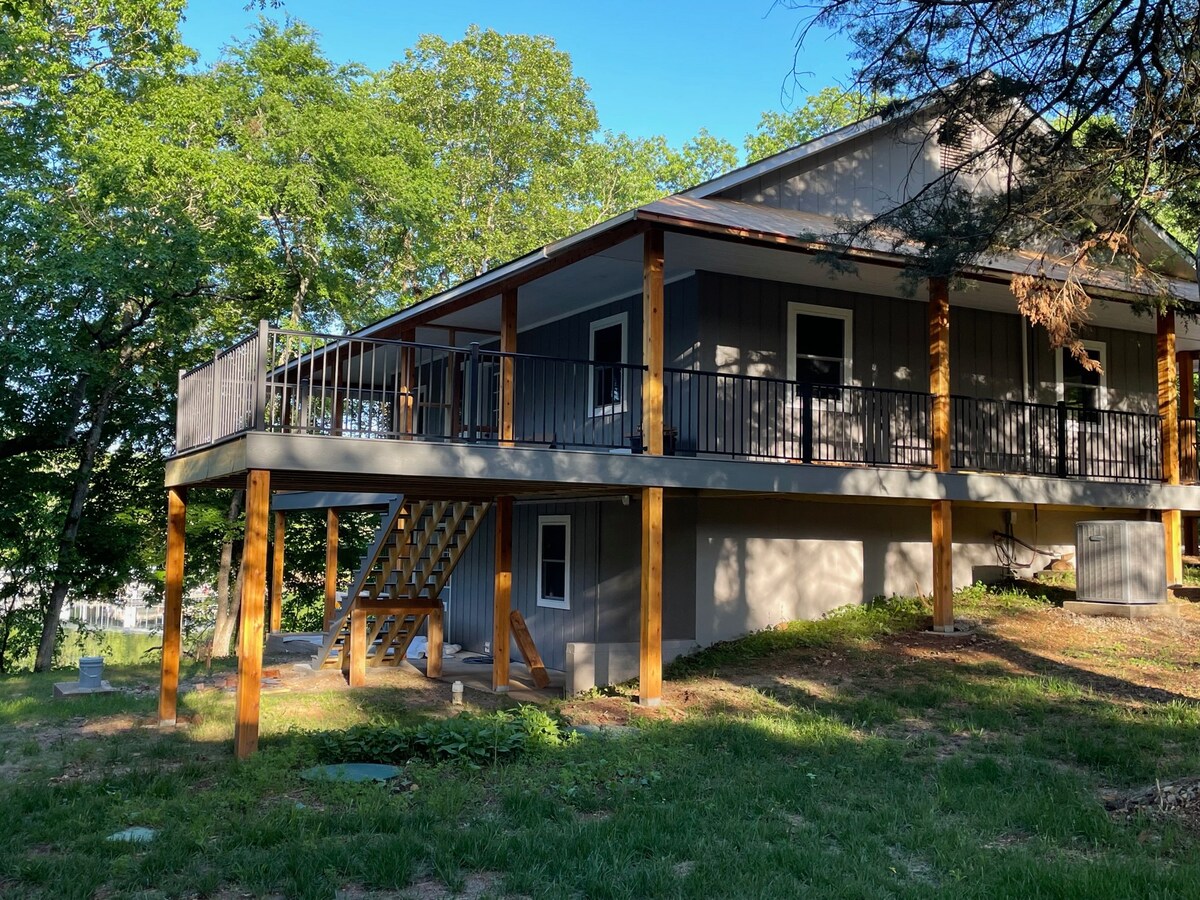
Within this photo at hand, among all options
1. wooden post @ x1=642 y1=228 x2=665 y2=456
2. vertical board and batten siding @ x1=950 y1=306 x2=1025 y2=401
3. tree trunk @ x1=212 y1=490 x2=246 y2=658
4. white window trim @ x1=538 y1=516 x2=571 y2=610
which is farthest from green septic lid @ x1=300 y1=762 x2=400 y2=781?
tree trunk @ x1=212 y1=490 x2=246 y2=658

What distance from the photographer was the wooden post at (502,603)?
13.6 m

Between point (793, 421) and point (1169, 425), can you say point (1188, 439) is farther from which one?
point (793, 421)

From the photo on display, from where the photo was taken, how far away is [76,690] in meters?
13.6

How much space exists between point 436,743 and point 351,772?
86 centimetres

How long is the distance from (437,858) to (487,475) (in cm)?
499

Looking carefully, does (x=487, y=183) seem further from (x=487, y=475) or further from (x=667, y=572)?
(x=487, y=475)

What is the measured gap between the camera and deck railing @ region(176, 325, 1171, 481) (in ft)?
38.2

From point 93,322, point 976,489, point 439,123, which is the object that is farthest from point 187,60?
point 976,489

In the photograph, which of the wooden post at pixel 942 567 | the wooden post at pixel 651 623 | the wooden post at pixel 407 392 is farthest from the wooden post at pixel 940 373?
the wooden post at pixel 407 392

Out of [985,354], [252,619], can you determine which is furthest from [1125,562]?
[252,619]

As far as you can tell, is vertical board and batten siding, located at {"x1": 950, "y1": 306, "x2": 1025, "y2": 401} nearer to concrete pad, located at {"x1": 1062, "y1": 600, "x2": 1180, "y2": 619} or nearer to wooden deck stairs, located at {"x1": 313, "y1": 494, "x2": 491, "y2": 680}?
concrete pad, located at {"x1": 1062, "y1": 600, "x2": 1180, "y2": 619}

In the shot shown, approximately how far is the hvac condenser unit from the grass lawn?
1.27 metres

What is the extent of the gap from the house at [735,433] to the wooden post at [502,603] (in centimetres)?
3

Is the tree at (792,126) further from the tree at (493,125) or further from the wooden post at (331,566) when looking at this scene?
the wooden post at (331,566)
